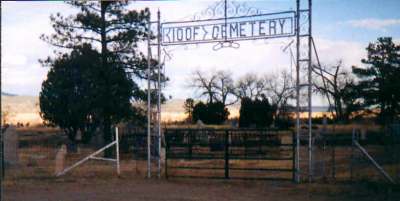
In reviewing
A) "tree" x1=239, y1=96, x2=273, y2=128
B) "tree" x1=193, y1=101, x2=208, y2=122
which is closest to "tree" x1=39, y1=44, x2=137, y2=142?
"tree" x1=239, y1=96, x2=273, y2=128

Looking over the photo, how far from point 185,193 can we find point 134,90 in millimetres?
16874

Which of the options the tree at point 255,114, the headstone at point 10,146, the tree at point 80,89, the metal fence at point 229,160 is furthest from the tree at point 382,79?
the headstone at point 10,146

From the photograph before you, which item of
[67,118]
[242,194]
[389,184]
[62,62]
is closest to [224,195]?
[242,194]

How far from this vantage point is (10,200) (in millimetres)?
12594

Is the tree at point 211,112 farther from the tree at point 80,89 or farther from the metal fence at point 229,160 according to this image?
the tree at point 80,89

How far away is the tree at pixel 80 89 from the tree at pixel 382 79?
2211 cm

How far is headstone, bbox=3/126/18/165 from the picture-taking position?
840 inches

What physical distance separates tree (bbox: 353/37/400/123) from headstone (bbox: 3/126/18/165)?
29.3 meters

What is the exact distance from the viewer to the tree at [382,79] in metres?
43.5

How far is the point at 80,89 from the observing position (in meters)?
30.9

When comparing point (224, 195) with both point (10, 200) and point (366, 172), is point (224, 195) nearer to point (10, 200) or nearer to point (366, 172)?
point (10, 200)

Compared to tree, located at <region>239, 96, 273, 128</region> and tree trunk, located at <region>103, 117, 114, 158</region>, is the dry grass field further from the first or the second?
tree, located at <region>239, 96, 273, 128</region>

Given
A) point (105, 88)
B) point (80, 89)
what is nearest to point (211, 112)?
point (80, 89)

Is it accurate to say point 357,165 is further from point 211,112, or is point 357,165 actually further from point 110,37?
point 211,112
